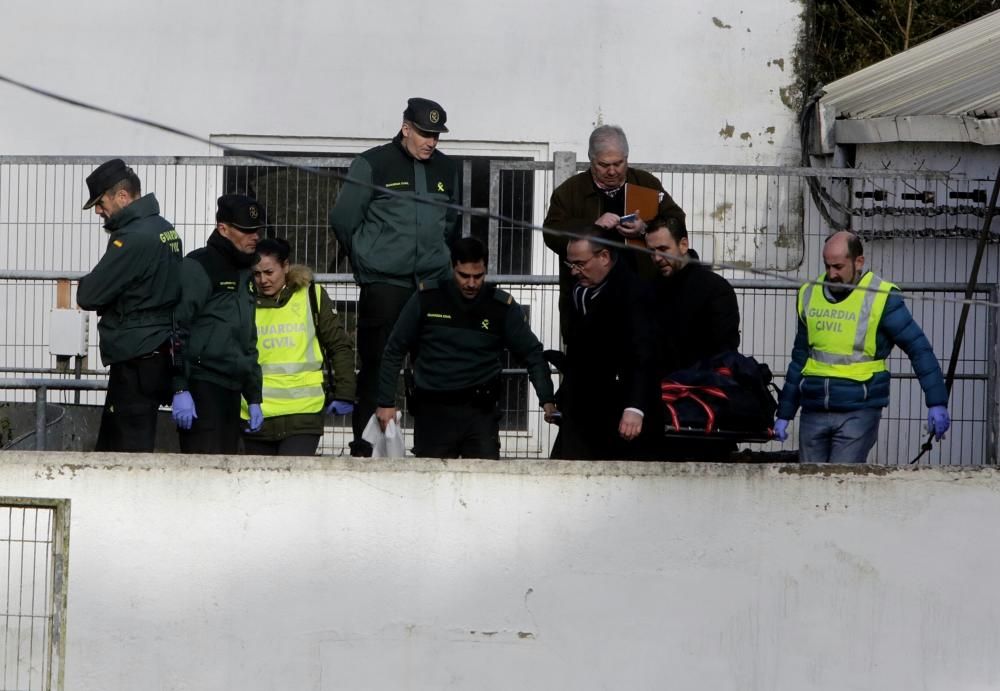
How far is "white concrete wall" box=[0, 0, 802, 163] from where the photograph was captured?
37.1 ft

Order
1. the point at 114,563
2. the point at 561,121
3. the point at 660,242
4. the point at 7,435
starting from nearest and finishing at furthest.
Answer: the point at 114,563
the point at 660,242
the point at 7,435
the point at 561,121

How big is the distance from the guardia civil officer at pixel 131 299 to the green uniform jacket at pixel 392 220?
894mm

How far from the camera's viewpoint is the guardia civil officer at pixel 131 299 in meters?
7.45

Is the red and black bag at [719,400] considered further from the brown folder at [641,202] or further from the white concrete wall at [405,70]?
the white concrete wall at [405,70]

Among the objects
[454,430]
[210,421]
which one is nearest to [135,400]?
[210,421]

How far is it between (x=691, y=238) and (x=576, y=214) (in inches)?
115

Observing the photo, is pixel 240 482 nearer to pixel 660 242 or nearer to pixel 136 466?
pixel 136 466

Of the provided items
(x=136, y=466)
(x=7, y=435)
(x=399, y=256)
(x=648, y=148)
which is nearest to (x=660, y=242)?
(x=399, y=256)

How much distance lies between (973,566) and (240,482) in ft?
10.6

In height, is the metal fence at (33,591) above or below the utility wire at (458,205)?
below

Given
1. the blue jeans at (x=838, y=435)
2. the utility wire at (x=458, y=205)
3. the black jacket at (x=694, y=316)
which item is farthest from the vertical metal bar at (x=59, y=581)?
the blue jeans at (x=838, y=435)

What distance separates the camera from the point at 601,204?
25.8 ft

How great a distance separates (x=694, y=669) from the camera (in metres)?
7.04

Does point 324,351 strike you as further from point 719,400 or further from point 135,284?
point 719,400
